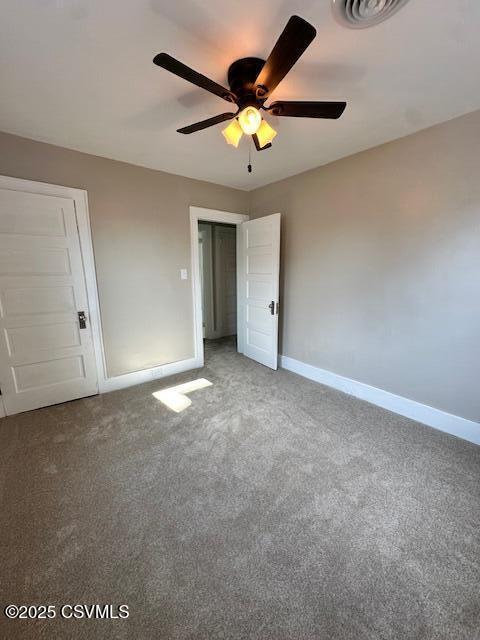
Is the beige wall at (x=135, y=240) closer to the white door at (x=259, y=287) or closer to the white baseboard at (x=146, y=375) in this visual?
the white baseboard at (x=146, y=375)

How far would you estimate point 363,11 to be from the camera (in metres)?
1.11

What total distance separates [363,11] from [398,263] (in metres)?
1.72

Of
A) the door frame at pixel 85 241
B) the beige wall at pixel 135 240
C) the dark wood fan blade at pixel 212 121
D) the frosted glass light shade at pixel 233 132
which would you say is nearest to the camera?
the dark wood fan blade at pixel 212 121

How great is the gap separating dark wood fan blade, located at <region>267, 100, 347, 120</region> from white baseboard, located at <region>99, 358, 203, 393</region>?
2780mm

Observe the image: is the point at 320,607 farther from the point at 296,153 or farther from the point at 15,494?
the point at 296,153

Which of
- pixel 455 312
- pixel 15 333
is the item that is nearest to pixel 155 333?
pixel 15 333

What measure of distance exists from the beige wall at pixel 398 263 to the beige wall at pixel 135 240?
141 cm

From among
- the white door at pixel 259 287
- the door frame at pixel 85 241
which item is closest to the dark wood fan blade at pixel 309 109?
the white door at pixel 259 287

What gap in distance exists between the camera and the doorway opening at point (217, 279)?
185 inches

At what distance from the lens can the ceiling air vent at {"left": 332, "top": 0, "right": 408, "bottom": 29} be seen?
107 cm

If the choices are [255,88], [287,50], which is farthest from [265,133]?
[287,50]

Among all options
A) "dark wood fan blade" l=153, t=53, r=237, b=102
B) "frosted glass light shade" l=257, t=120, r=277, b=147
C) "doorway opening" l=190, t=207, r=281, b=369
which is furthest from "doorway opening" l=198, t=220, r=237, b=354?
"dark wood fan blade" l=153, t=53, r=237, b=102

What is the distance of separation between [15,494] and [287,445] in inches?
71.8

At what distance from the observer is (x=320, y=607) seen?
1.05 metres
